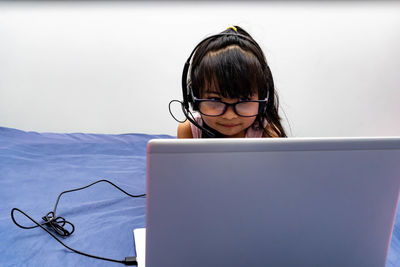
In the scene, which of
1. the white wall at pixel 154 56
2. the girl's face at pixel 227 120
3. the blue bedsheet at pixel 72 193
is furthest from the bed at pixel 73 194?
the white wall at pixel 154 56

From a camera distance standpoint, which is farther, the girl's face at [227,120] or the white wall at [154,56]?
the white wall at [154,56]

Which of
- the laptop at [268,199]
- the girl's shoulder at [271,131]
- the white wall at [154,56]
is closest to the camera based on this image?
the laptop at [268,199]

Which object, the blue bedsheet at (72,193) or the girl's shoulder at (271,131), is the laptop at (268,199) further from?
the girl's shoulder at (271,131)

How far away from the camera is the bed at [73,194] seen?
2.49 ft

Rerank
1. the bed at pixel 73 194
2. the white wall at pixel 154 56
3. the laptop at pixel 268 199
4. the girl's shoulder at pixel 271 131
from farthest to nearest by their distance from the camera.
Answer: the white wall at pixel 154 56
the girl's shoulder at pixel 271 131
the bed at pixel 73 194
the laptop at pixel 268 199

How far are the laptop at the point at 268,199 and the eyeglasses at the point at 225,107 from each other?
0.37m

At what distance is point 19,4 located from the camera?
Answer: 1.91 meters

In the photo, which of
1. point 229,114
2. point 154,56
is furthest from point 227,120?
point 154,56

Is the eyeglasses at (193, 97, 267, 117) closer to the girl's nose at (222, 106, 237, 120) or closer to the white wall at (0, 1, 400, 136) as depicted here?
the girl's nose at (222, 106, 237, 120)

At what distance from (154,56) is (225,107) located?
1.32 metres

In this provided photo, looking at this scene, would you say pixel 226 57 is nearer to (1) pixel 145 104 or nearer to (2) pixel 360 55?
(1) pixel 145 104

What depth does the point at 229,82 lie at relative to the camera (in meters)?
0.81

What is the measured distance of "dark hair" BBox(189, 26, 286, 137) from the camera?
817 millimetres

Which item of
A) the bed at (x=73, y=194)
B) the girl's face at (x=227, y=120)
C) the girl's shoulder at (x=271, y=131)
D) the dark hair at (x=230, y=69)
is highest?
the dark hair at (x=230, y=69)
